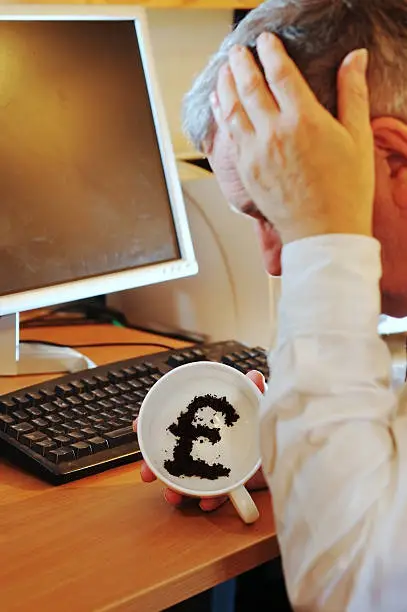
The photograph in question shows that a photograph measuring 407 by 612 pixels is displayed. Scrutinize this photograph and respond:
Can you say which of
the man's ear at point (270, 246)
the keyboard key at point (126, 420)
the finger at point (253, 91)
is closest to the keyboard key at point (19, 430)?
the keyboard key at point (126, 420)

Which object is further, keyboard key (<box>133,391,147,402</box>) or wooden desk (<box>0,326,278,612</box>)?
keyboard key (<box>133,391,147,402</box>)

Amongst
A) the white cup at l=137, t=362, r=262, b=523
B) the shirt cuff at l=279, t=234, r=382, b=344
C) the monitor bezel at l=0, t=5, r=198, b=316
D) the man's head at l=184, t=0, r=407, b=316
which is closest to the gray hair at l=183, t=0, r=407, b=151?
the man's head at l=184, t=0, r=407, b=316

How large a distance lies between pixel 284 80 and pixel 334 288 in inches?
7.5

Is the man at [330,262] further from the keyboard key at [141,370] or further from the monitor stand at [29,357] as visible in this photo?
the monitor stand at [29,357]

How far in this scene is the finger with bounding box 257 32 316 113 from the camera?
0.83 meters

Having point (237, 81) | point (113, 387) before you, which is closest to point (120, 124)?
point (113, 387)

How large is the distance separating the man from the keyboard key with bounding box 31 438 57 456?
11.3 inches

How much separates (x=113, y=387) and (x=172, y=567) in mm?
389

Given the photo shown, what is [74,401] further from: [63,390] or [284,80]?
[284,80]

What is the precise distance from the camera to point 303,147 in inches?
32.4

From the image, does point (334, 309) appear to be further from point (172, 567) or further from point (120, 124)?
point (120, 124)

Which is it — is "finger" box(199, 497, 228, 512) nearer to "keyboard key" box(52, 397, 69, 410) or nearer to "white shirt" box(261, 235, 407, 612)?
"white shirt" box(261, 235, 407, 612)

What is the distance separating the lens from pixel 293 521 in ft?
2.57

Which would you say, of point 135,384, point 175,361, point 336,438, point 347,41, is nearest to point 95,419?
point 135,384
